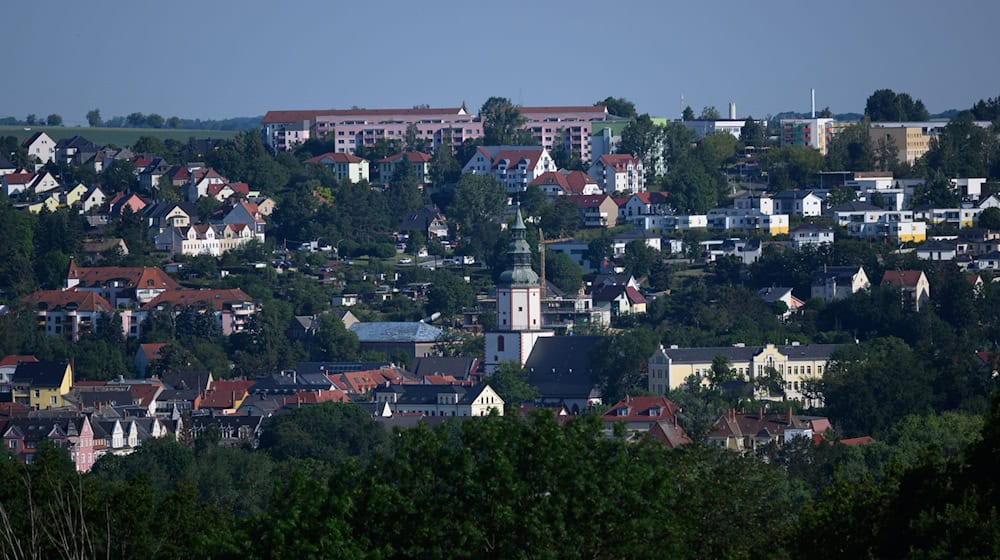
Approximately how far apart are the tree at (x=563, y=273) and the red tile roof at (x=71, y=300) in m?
15.2

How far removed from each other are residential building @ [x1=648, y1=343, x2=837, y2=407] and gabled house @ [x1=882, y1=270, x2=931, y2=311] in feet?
26.4

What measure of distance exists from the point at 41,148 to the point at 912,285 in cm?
A: 4782

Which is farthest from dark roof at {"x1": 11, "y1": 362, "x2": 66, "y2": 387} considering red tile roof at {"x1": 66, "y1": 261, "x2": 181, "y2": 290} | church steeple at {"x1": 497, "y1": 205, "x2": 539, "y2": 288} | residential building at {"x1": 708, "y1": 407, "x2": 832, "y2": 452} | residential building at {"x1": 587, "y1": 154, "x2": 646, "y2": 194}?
residential building at {"x1": 587, "y1": 154, "x2": 646, "y2": 194}

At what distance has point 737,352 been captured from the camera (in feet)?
235

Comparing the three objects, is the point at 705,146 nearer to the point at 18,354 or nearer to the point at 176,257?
the point at 176,257

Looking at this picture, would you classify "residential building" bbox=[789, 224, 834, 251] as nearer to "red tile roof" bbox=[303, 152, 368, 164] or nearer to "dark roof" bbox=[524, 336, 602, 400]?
"dark roof" bbox=[524, 336, 602, 400]

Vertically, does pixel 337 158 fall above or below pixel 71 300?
above

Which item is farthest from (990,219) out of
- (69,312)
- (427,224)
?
(69,312)

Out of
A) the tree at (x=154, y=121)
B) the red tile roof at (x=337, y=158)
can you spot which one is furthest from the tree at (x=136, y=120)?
the red tile roof at (x=337, y=158)

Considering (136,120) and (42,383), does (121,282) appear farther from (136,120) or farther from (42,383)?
(136,120)

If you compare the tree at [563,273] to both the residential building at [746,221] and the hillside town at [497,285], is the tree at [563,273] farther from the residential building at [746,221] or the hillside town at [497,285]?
the residential building at [746,221]

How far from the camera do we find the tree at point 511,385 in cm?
7025

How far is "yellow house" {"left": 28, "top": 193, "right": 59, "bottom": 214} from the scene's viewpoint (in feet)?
317

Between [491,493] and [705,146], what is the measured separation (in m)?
81.0
